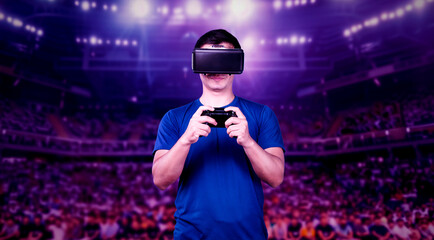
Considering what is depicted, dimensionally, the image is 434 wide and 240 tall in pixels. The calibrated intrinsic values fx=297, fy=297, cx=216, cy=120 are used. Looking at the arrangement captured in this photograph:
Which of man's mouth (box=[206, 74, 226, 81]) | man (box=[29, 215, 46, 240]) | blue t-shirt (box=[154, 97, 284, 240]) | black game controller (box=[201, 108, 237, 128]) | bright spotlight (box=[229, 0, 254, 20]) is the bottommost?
man (box=[29, 215, 46, 240])

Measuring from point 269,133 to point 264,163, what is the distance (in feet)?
0.77

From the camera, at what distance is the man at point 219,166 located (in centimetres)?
118

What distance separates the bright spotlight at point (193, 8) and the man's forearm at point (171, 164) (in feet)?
67.0

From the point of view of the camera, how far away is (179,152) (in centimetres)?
118

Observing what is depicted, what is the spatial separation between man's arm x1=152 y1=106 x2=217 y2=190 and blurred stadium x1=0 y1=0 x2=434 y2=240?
34.3 ft

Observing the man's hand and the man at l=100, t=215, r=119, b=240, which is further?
the man at l=100, t=215, r=119, b=240

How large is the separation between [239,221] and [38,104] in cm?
2556

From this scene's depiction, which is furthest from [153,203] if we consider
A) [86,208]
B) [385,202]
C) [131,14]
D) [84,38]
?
[84,38]

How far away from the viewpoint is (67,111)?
24.9m

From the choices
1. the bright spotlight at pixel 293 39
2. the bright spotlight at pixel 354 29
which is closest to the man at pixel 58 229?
the bright spotlight at pixel 293 39

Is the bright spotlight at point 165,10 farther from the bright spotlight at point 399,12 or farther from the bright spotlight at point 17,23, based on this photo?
the bright spotlight at point 399,12

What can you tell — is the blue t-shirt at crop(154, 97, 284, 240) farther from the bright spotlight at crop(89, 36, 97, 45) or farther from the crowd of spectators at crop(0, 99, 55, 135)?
the bright spotlight at crop(89, 36, 97, 45)

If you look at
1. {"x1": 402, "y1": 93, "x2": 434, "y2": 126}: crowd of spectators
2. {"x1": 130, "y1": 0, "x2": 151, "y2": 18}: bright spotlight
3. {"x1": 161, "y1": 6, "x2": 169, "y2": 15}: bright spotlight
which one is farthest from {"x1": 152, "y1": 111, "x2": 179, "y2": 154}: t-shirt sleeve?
{"x1": 161, "y1": 6, "x2": 169, "y2": 15}: bright spotlight

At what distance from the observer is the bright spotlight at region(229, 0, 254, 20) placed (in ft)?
63.3
